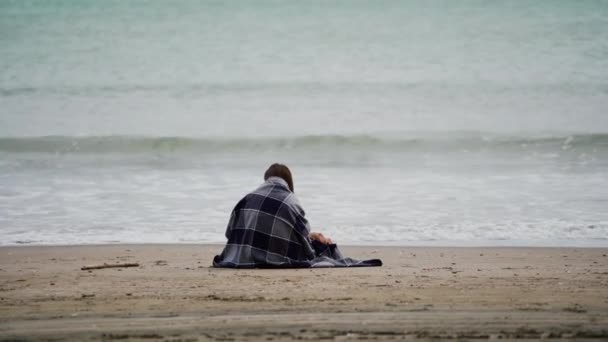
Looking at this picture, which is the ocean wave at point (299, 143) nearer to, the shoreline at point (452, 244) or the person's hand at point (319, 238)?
the shoreline at point (452, 244)

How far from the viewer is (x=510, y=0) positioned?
2505 centimetres

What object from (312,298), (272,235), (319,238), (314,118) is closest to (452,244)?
(319,238)

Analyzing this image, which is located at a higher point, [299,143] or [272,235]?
[299,143]

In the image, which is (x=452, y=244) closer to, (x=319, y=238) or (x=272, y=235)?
(x=319, y=238)

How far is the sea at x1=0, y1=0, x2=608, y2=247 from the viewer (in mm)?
8945

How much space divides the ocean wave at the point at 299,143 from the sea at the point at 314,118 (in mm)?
58

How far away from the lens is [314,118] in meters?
18.2

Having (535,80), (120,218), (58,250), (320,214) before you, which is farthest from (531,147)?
(58,250)

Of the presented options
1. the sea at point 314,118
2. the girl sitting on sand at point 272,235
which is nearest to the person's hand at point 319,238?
the girl sitting on sand at point 272,235

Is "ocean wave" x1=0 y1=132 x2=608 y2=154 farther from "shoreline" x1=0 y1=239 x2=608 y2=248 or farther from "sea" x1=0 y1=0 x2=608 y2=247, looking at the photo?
"shoreline" x1=0 y1=239 x2=608 y2=248

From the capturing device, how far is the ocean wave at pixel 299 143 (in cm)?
1559

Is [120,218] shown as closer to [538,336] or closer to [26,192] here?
[26,192]

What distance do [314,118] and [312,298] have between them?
46.0 ft

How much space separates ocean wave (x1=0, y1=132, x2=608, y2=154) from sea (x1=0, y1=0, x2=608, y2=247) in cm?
6
